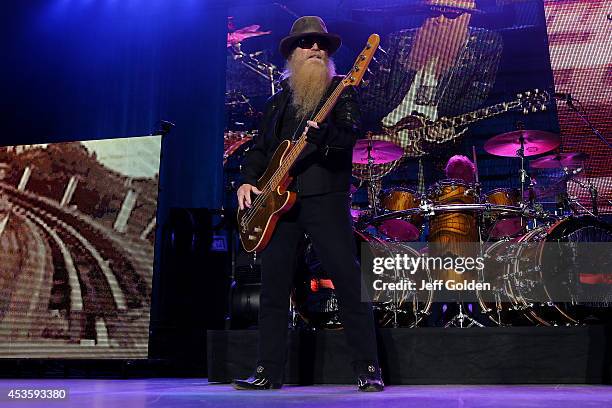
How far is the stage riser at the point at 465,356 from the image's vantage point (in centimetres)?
336

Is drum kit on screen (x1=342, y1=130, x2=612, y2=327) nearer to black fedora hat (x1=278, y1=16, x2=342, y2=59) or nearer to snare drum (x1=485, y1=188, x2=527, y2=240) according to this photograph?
snare drum (x1=485, y1=188, x2=527, y2=240)

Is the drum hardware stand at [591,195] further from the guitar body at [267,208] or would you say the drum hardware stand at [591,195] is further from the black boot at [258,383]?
the black boot at [258,383]

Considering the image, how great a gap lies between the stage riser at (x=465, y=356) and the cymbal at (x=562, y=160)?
2.05 meters

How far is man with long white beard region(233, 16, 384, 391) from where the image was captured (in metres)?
2.80

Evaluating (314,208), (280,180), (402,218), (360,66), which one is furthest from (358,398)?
(402,218)

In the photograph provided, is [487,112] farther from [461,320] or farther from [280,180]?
[280,180]

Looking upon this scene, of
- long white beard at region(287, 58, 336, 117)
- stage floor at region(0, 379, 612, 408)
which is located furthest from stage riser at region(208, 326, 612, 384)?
long white beard at region(287, 58, 336, 117)

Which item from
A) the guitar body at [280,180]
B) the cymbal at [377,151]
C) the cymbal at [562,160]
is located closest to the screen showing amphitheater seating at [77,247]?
the cymbal at [377,151]

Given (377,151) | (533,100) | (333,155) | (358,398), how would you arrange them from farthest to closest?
(533,100)
(377,151)
(333,155)
(358,398)

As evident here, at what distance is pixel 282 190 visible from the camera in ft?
9.32

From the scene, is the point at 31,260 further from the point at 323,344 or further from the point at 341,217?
the point at 341,217

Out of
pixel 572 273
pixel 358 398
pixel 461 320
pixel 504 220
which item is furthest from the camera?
pixel 504 220

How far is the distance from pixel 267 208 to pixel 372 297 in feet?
6.21

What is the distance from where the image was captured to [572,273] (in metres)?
4.02
